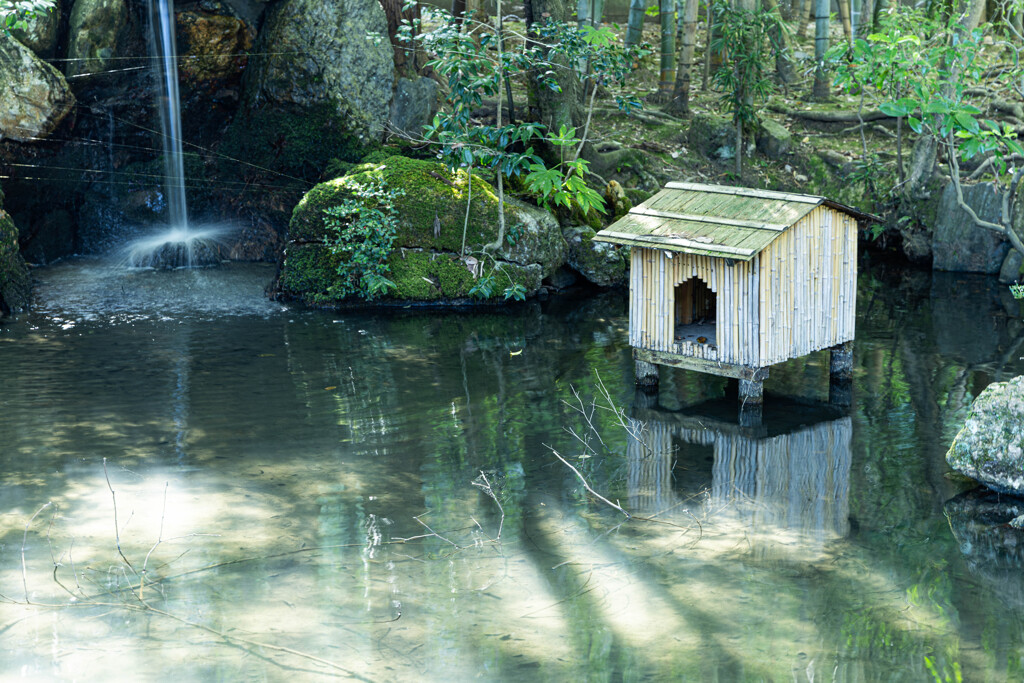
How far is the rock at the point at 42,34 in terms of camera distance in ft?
60.8

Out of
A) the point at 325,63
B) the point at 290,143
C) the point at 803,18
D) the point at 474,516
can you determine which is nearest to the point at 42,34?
the point at 290,143

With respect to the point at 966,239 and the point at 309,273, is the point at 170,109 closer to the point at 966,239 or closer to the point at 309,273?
the point at 309,273

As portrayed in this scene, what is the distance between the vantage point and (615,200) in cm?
1955

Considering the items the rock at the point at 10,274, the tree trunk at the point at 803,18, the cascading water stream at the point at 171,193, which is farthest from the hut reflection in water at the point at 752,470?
the tree trunk at the point at 803,18

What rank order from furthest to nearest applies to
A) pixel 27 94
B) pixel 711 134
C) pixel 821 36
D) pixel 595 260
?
pixel 821 36 < pixel 711 134 < pixel 595 260 < pixel 27 94

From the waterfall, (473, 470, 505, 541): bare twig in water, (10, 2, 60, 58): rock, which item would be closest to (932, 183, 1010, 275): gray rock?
(473, 470, 505, 541): bare twig in water

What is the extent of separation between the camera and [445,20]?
16.2 m

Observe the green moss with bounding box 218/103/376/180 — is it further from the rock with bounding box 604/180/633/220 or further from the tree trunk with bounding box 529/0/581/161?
the rock with bounding box 604/180/633/220

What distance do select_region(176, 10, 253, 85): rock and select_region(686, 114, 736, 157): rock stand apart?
373 inches

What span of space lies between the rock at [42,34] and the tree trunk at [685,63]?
40.9ft

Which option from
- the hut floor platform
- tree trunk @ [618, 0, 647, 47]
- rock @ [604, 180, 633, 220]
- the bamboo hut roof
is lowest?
the hut floor platform

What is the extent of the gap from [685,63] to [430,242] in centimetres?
881

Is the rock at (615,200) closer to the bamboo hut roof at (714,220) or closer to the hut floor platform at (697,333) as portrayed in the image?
the hut floor platform at (697,333)

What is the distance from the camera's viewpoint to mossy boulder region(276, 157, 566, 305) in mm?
17141
